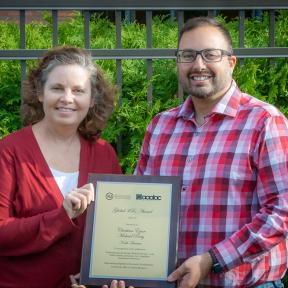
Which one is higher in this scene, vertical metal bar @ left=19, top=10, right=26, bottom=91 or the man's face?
vertical metal bar @ left=19, top=10, right=26, bottom=91

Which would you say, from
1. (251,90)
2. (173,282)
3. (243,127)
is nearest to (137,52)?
(251,90)

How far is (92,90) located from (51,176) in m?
0.52

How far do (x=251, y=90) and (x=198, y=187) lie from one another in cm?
159

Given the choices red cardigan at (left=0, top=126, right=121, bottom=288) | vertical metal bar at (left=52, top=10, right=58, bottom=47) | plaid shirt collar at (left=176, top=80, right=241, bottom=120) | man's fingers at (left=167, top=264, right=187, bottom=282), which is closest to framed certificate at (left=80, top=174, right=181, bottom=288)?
man's fingers at (left=167, top=264, right=187, bottom=282)

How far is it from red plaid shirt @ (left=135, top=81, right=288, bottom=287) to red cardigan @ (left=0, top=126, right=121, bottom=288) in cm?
54

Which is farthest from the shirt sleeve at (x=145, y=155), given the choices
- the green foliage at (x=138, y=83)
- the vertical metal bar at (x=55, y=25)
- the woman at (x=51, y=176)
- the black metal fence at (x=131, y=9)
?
the vertical metal bar at (x=55, y=25)

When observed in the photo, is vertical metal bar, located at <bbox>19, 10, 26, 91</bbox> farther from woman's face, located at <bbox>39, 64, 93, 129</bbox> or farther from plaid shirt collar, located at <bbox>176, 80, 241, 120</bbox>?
plaid shirt collar, located at <bbox>176, 80, 241, 120</bbox>

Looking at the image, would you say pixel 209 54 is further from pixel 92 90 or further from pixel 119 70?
pixel 119 70

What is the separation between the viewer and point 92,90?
3727 millimetres

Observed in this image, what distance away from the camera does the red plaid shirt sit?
10.4ft

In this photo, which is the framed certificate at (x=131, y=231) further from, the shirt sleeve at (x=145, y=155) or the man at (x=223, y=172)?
the shirt sleeve at (x=145, y=155)

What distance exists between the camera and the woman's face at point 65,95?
3541 millimetres

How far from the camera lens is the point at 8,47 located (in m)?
5.45

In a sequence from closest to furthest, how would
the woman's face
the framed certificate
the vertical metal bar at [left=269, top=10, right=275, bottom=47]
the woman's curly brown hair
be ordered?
the framed certificate → the woman's face → the woman's curly brown hair → the vertical metal bar at [left=269, top=10, right=275, bottom=47]
